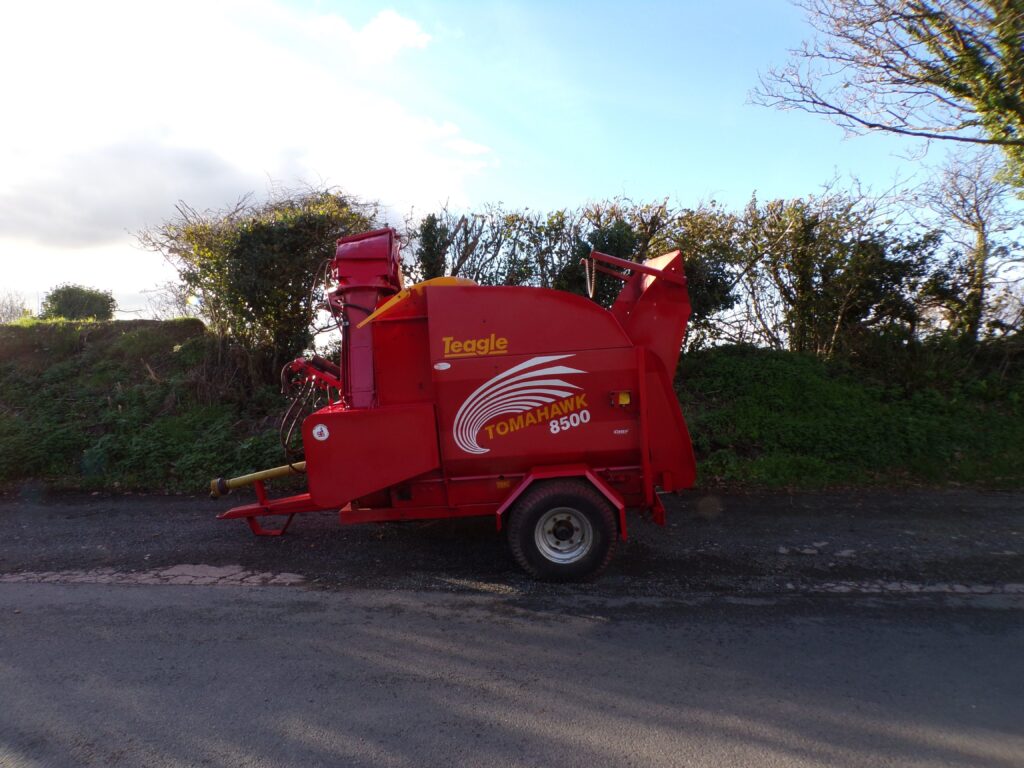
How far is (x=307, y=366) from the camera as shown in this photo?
6047 millimetres

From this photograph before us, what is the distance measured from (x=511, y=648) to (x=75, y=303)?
16560 mm

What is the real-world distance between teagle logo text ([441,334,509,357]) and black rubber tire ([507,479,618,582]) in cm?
119

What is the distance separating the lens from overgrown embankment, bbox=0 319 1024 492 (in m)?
8.34

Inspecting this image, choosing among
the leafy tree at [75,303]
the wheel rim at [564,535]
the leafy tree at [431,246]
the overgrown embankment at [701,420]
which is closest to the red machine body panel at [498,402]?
the wheel rim at [564,535]

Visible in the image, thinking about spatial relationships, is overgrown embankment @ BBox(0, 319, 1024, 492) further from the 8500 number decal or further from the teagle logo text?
the teagle logo text

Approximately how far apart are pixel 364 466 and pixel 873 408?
7.50 metres

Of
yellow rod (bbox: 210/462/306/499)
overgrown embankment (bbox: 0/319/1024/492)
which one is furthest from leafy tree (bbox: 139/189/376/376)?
yellow rod (bbox: 210/462/306/499)

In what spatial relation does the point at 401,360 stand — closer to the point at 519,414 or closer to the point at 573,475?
the point at 519,414

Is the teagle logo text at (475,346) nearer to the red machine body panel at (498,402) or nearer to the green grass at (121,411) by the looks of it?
the red machine body panel at (498,402)

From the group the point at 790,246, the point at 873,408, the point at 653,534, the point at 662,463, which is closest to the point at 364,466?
the point at 662,463

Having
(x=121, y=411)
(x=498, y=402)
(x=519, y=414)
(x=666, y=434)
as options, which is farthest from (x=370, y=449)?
(x=121, y=411)

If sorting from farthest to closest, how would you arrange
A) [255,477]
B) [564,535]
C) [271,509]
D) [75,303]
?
1. [75,303]
2. [255,477]
3. [271,509]
4. [564,535]

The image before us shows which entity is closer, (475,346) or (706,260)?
(475,346)

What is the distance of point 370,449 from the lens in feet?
17.3
